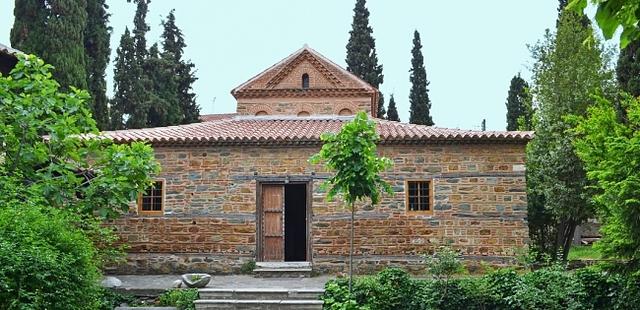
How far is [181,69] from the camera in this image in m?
26.5

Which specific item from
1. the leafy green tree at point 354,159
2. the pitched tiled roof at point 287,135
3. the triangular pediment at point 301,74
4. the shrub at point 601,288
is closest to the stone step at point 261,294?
the leafy green tree at point 354,159

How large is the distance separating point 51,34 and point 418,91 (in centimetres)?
1740

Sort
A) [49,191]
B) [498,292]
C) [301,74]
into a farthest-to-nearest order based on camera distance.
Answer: [301,74] → [498,292] → [49,191]

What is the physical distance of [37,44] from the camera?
682 inches

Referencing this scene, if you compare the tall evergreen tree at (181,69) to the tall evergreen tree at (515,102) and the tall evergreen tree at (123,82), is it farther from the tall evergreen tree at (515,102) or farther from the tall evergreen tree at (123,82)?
the tall evergreen tree at (515,102)

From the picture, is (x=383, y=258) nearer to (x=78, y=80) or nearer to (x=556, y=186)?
(x=556, y=186)

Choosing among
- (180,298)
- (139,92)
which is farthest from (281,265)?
(139,92)

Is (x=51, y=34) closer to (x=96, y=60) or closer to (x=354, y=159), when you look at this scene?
(x=96, y=60)

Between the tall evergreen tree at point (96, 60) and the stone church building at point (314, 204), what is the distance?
6866 millimetres

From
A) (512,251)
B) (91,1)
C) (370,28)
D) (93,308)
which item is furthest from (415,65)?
(93,308)

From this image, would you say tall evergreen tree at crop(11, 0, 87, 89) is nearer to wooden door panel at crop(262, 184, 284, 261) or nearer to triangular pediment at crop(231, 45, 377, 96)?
triangular pediment at crop(231, 45, 377, 96)

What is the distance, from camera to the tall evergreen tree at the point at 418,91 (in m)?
29.0

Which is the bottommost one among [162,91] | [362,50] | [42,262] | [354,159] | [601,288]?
[601,288]

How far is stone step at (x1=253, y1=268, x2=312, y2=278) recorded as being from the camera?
1330 cm
